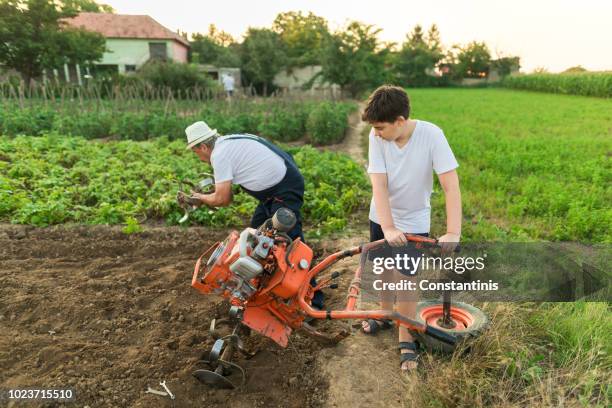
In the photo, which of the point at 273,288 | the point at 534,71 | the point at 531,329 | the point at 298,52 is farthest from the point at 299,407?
the point at 534,71

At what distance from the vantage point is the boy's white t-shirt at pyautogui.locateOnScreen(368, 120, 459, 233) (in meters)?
2.69

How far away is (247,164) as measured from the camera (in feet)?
11.6

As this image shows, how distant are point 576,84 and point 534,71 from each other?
14852mm

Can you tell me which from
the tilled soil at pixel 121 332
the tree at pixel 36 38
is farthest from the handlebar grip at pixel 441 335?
the tree at pixel 36 38

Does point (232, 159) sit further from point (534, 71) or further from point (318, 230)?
point (534, 71)

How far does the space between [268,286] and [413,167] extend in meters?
1.15

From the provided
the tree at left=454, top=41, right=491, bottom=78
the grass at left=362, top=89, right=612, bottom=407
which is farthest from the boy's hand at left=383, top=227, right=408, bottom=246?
the tree at left=454, top=41, right=491, bottom=78

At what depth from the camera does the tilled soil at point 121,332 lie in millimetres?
2914

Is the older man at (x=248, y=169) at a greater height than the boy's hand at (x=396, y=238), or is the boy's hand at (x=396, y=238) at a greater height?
the older man at (x=248, y=169)

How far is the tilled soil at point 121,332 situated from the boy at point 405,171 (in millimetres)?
938

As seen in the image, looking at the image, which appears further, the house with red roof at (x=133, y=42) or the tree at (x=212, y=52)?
the house with red roof at (x=133, y=42)

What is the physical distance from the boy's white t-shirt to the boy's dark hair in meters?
0.22

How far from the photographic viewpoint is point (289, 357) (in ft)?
10.7

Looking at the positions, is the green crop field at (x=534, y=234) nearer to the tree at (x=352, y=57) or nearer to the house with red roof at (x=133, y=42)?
the tree at (x=352, y=57)
